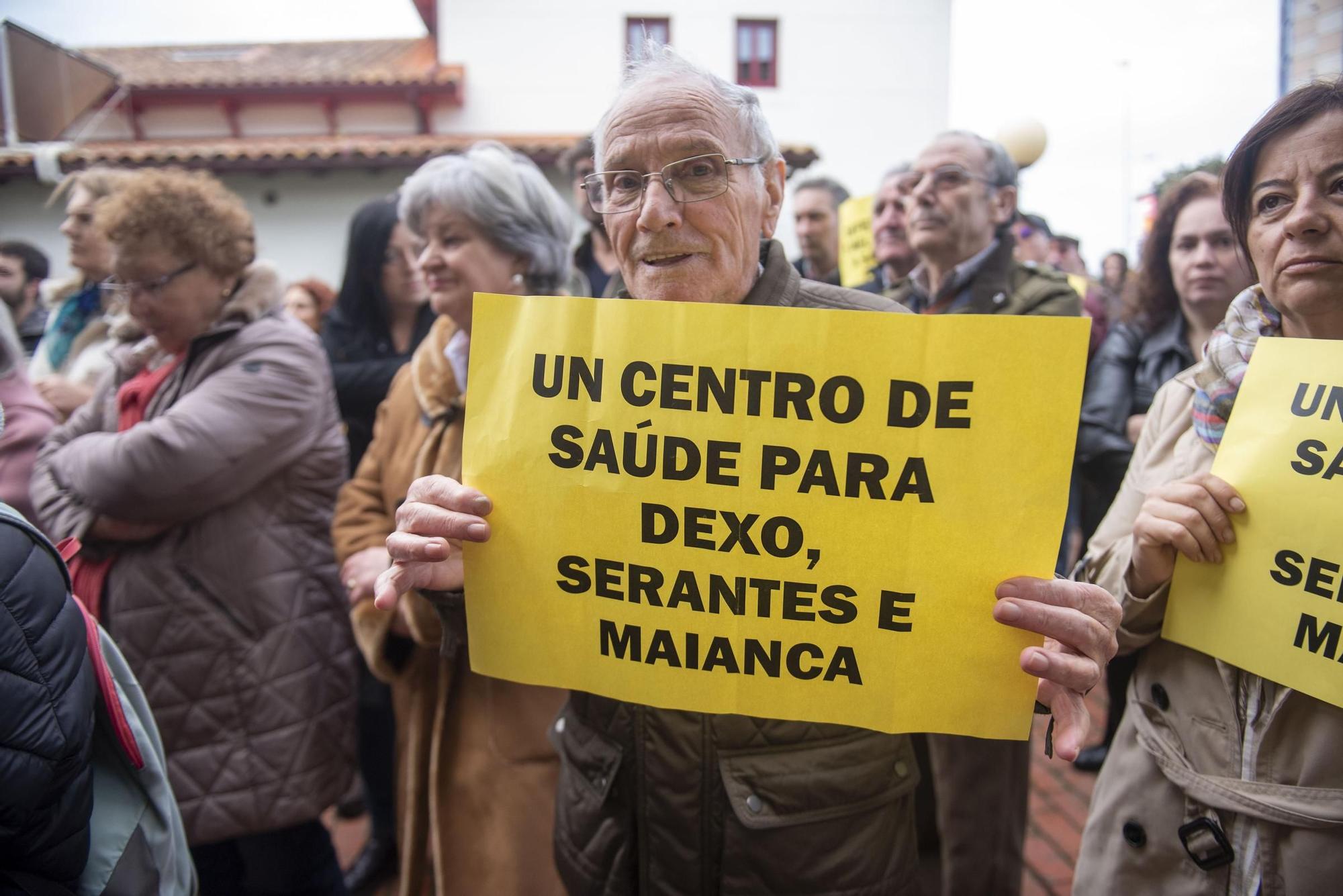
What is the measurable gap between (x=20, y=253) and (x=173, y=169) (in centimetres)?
280

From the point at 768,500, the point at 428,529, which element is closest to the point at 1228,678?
the point at 768,500

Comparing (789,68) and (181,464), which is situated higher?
(789,68)

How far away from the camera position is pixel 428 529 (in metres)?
1.16

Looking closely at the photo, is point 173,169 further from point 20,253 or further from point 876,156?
point 876,156

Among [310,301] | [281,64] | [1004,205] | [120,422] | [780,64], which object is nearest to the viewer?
[120,422]

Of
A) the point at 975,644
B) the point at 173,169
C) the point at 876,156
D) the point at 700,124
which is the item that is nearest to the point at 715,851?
the point at 975,644

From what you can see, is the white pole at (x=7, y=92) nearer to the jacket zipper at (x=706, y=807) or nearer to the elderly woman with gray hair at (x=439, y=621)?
the elderly woman with gray hair at (x=439, y=621)

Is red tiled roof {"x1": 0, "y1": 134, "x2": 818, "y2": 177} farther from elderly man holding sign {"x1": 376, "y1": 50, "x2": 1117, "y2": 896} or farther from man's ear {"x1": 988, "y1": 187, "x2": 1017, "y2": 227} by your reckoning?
elderly man holding sign {"x1": 376, "y1": 50, "x2": 1117, "y2": 896}

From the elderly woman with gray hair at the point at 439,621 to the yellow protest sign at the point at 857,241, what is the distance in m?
2.24

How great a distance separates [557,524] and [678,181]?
571 millimetres

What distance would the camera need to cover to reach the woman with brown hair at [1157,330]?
2.45 meters

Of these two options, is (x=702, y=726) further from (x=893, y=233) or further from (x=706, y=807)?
(x=893, y=233)

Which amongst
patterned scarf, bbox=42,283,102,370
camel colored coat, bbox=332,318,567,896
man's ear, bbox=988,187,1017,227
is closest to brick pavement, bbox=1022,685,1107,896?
camel colored coat, bbox=332,318,567,896

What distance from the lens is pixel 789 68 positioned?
584 inches
